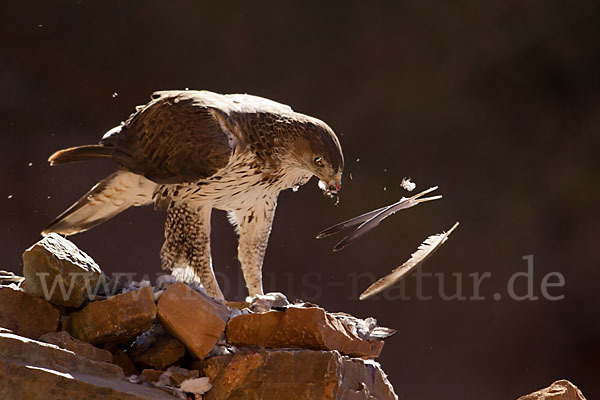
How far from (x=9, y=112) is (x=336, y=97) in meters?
2.23

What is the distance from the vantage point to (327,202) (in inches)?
202

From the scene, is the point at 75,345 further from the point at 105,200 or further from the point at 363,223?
the point at 105,200

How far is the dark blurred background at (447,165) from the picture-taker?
5012 millimetres

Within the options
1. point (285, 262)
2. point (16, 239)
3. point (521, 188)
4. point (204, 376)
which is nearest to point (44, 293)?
point (204, 376)

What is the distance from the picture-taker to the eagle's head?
2.65m

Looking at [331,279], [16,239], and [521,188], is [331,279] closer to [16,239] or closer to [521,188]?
[521,188]

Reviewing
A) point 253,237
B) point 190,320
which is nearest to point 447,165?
point 253,237

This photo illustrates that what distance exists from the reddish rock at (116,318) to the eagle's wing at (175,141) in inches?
31.0

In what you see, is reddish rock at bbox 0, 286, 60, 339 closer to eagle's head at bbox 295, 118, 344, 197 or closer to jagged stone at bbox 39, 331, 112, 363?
jagged stone at bbox 39, 331, 112, 363

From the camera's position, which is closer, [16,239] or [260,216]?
[260,216]

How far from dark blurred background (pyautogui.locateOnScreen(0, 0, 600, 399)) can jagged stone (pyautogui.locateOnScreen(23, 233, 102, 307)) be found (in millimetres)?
2831

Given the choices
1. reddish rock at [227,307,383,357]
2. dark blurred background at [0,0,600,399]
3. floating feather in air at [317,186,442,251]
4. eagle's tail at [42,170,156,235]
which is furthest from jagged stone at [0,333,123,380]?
dark blurred background at [0,0,600,399]

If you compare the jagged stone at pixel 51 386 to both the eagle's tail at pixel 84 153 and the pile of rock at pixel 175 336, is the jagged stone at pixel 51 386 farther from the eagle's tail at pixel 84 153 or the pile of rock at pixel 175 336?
the eagle's tail at pixel 84 153

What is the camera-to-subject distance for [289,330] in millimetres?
2029
